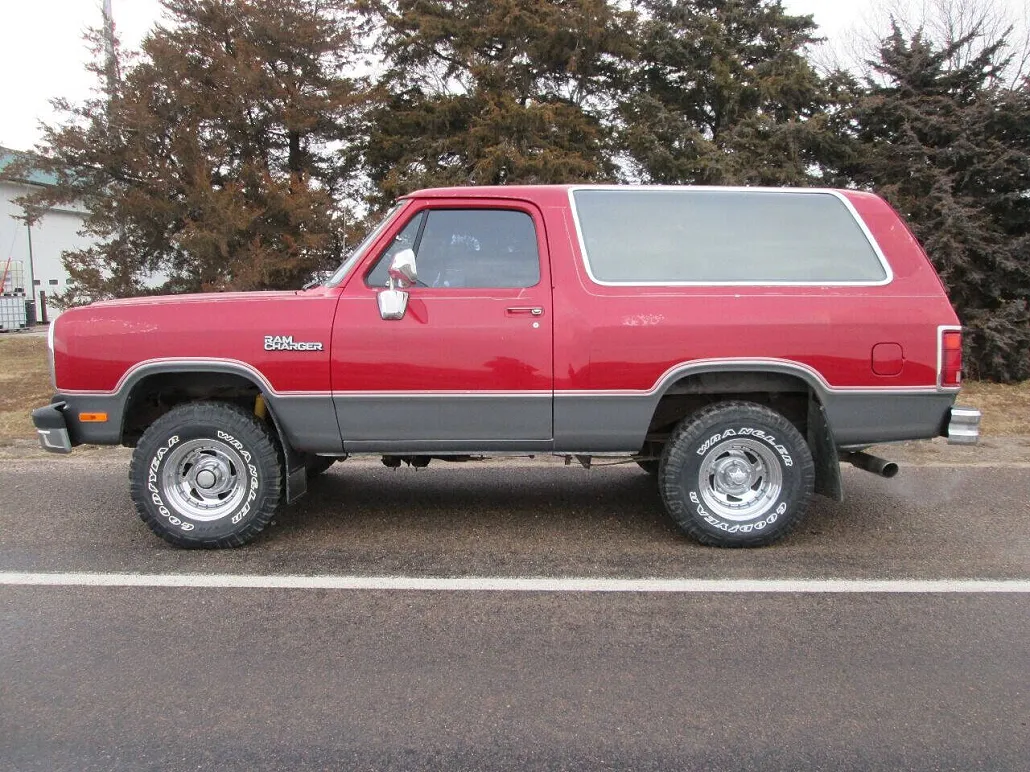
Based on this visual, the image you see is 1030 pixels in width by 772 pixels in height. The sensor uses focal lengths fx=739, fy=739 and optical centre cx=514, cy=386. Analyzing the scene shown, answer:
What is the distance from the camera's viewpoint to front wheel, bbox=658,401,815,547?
4.34 meters

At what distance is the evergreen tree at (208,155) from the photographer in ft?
Result: 43.1

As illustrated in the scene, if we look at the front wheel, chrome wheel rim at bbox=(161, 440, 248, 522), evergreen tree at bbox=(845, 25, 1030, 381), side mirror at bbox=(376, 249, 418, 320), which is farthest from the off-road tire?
evergreen tree at bbox=(845, 25, 1030, 381)

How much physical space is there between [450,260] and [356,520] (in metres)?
1.88

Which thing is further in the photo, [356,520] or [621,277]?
[356,520]

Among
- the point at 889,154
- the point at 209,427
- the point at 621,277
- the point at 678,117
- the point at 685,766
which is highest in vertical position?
the point at 678,117

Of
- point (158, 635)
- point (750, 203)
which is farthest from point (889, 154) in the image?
point (158, 635)

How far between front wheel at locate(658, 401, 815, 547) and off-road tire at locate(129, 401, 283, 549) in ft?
7.82

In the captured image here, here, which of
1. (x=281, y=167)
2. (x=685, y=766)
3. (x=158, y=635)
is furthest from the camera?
(x=281, y=167)

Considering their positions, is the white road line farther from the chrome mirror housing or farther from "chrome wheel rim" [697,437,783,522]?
the chrome mirror housing

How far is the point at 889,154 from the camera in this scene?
42.4 ft

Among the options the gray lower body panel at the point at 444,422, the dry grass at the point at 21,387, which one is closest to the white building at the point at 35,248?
the dry grass at the point at 21,387

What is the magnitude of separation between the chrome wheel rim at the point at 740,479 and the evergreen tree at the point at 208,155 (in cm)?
1072

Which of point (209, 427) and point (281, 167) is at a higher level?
point (281, 167)

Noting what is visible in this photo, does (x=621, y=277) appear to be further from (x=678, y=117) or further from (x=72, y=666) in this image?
(x=678, y=117)
